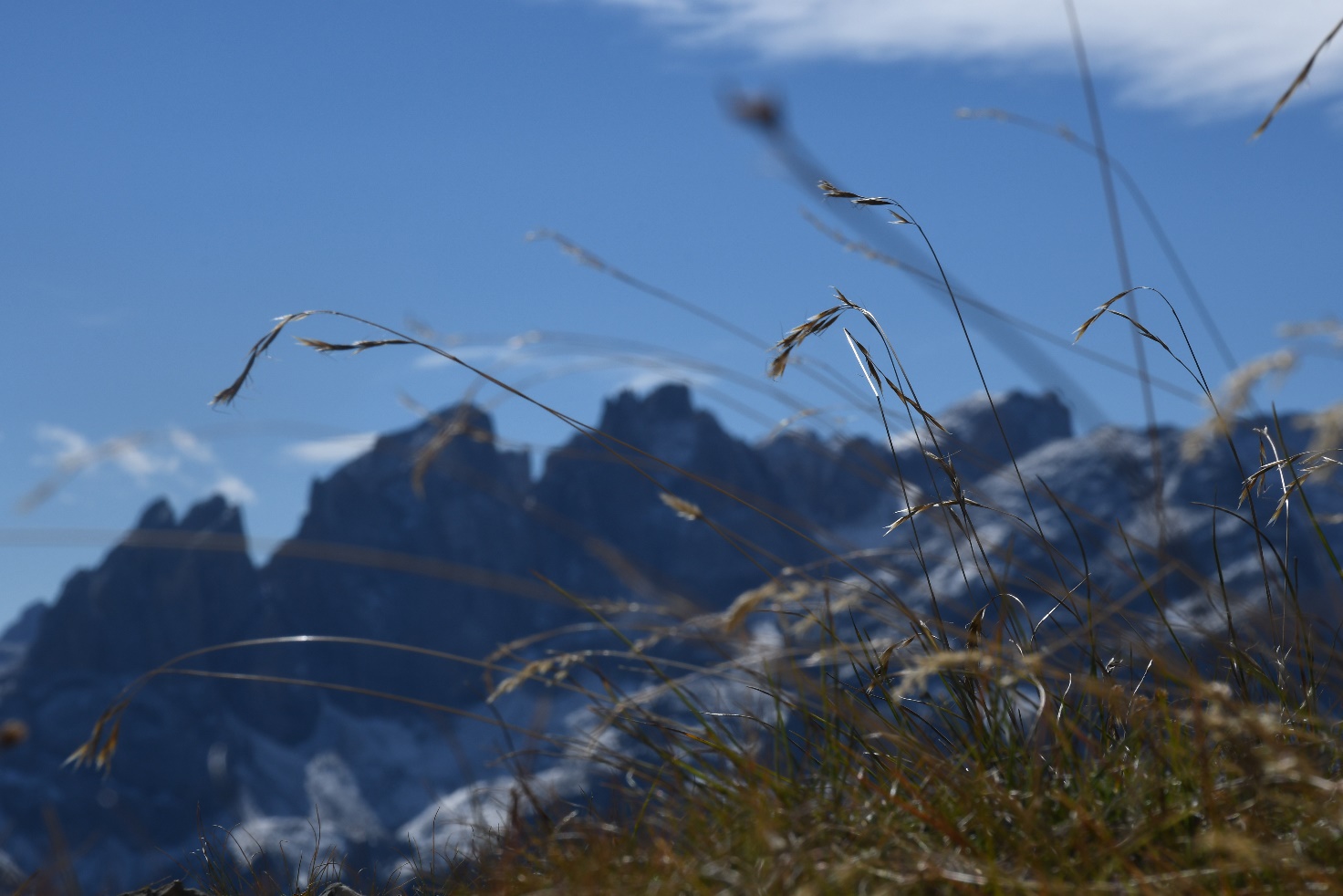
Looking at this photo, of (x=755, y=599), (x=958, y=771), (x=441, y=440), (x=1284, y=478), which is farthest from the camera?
(x=1284, y=478)

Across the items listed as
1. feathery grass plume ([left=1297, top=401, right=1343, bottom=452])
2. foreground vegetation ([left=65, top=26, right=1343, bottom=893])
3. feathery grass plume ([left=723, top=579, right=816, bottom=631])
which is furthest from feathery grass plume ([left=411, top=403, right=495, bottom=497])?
feathery grass plume ([left=1297, top=401, right=1343, bottom=452])

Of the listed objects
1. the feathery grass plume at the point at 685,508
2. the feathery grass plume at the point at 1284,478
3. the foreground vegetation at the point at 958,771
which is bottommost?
the foreground vegetation at the point at 958,771

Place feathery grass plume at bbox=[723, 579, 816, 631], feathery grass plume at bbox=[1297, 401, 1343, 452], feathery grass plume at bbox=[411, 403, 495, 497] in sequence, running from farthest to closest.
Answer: feathery grass plume at bbox=[411, 403, 495, 497] → feathery grass plume at bbox=[1297, 401, 1343, 452] → feathery grass plume at bbox=[723, 579, 816, 631]

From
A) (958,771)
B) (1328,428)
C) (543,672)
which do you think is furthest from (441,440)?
(1328,428)

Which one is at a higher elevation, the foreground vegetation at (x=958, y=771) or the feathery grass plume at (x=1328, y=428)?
the feathery grass plume at (x=1328, y=428)

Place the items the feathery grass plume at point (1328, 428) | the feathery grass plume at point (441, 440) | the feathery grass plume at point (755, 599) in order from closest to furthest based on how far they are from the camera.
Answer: the feathery grass plume at point (755, 599) → the feathery grass plume at point (1328, 428) → the feathery grass plume at point (441, 440)

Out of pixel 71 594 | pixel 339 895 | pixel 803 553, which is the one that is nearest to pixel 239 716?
pixel 71 594

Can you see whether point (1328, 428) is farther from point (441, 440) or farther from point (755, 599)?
point (441, 440)

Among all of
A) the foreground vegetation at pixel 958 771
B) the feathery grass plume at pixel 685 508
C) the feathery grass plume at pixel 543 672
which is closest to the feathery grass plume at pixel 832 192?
the foreground vegetation at pixel 958 771

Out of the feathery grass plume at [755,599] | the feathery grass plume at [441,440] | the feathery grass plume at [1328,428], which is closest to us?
the feathery grass plume at [755,599]

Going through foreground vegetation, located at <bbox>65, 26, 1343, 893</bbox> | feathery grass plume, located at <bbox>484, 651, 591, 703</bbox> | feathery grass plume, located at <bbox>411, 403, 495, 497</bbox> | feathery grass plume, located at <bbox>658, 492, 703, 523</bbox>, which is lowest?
foreground vegetation, located at <bbox>65, 26, 1343, 893</bbox>

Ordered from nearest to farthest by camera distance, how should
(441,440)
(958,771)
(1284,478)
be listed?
(958,771)
(441,440)
(1284,478)

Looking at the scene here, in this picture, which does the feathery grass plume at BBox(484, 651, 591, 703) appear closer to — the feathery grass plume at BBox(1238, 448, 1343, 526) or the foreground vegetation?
the foreground vegetation

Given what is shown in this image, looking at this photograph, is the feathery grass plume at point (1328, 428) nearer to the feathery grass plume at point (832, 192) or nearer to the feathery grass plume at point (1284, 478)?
the feathery grass plume at point (1284, 478)
